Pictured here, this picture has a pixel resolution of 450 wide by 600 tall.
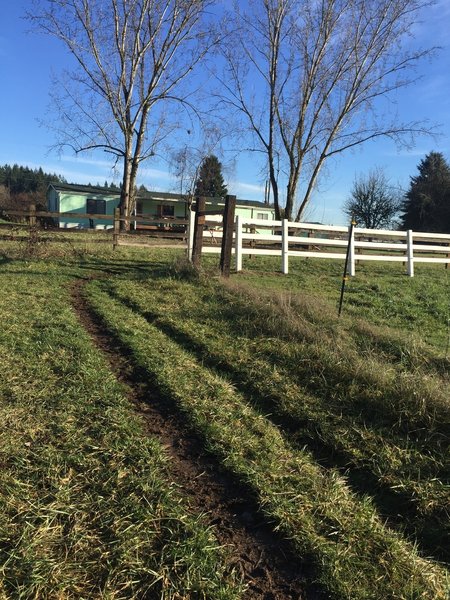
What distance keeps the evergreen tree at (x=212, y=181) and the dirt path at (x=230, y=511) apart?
5314 centimetres

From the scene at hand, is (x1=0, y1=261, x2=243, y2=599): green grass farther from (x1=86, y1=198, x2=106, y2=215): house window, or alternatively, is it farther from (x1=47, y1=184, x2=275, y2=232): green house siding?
(x1=86, y1=198, x2=106, y2=215): house window

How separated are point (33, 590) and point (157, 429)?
1.58 metres

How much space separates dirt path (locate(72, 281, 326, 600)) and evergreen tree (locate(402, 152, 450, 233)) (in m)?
50.4

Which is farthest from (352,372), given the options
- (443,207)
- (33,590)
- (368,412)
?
(443,207)

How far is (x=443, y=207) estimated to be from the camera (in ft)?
160

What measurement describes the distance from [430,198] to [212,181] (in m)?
26.0

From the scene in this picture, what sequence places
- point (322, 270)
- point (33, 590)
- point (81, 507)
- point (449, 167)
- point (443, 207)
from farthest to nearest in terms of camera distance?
point (449, 167) → point (443, 207) → point (322, 270) → point (81, 507) → point (33, 590)

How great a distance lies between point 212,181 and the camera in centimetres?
6034

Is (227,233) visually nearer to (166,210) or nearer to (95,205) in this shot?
(95,205)

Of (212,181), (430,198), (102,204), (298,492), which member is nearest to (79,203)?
(102,204)

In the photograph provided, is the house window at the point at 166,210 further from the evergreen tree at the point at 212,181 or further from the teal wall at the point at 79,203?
the evergreen tree at the point at 212,181

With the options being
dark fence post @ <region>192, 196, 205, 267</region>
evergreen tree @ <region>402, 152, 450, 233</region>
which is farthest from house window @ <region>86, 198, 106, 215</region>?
dark fence post @ <region>192, 196, 205, 267</region>

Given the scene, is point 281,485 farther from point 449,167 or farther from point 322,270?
point 449,167

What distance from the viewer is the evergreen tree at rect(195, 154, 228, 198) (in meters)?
56.6
